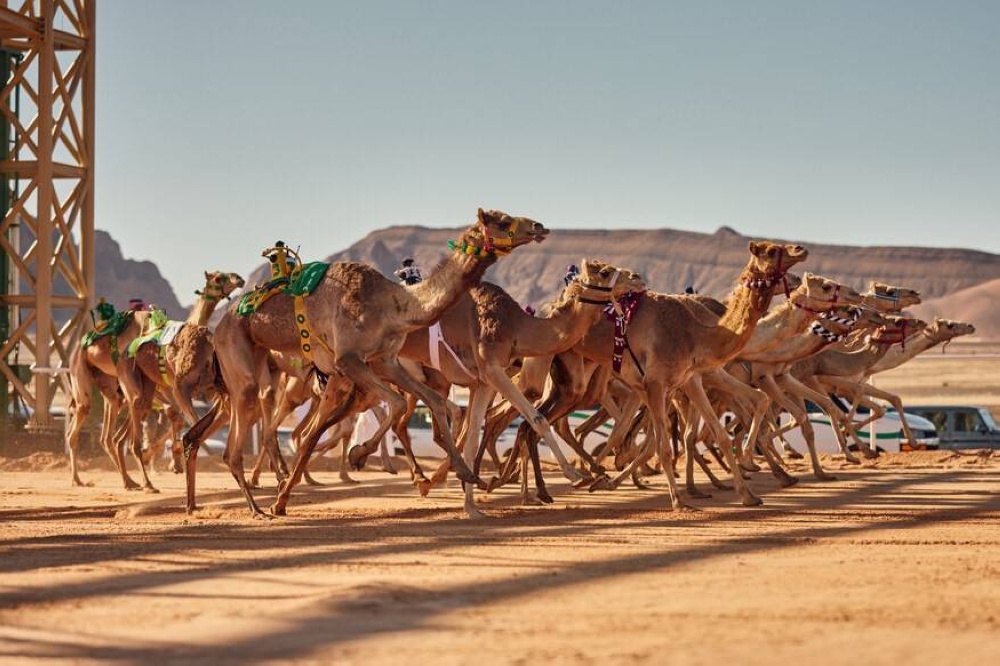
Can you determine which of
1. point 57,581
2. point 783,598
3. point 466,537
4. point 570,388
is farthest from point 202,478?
point 783,598

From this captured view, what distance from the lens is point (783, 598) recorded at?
8.19 meters

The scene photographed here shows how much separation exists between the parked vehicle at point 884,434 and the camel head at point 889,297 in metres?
4.21

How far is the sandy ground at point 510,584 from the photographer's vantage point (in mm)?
6836

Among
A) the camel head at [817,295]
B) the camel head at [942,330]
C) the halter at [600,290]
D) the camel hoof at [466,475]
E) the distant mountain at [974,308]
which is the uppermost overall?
the distant mountain at [974,308]

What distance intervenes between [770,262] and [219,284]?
6658mm

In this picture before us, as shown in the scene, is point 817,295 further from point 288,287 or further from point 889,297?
point 288,287

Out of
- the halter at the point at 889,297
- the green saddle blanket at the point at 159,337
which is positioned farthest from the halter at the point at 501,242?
the halter at the point at 889,297

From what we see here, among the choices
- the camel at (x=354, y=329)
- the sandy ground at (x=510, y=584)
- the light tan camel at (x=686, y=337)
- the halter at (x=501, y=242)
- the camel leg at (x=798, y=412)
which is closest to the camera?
the sandy ground at (x=510, y=584)

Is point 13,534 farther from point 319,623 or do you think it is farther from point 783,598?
point 783,598

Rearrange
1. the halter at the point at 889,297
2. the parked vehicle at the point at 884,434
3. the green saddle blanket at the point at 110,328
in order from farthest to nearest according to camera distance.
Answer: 1. the parked vehicle at the point at 884,434
2. the halter at the point at 889,297
3. the green saddle blanket at the point at 110,328

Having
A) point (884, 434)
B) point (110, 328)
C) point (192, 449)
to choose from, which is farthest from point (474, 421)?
point (884, 434)

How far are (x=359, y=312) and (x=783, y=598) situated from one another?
6607 mm

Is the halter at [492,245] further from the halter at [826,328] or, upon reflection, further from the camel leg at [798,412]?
the camel leg at [798,412]

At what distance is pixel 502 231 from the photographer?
1353 cm
